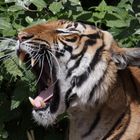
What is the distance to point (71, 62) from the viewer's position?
131 inches

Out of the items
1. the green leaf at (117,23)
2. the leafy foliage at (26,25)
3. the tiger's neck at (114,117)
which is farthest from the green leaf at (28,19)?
the tiger's neck at (114,117)

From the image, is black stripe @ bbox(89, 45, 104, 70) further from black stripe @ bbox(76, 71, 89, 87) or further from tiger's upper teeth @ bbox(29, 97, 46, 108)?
tiger's upper teeth @ bbox(29, 97, 46, 108)

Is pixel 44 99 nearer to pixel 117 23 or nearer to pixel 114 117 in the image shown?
pixel 114 117

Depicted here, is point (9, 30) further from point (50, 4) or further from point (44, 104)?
point (44, 104)

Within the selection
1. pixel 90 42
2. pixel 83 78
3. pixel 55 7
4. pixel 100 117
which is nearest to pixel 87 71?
pixel 83 78

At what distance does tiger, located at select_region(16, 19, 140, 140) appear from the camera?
329 centimetres

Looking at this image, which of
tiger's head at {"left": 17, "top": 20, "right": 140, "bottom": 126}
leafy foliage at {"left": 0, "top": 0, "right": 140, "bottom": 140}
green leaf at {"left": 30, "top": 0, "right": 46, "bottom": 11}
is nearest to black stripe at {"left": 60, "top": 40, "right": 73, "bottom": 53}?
tiger's head at {"left": 17, "top": 20, "right": 140, "bottom": 126}

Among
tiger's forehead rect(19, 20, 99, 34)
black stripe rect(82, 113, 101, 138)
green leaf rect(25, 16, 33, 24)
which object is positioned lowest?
black stripe rect(82, 113, 101, 138)

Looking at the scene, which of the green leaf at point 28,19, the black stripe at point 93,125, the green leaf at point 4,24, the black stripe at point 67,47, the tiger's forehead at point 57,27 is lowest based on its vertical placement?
the black stripe at point 93,125

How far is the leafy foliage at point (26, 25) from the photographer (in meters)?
3.89

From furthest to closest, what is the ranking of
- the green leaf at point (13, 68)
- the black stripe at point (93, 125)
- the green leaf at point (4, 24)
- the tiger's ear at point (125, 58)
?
the green leaf at point (4, 24)
the green leaf at point (13, 68)
the black stripe at point (93, 125)
the tiger's ear at point (125, 58)

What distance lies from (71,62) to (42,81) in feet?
0.73

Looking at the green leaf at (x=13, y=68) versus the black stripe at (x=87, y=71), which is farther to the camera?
the green leaf at (x=13, y=68)

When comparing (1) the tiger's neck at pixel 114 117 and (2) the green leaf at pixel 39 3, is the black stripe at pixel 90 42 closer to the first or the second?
(1) the tiger's neck at pixel 114 117
